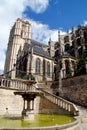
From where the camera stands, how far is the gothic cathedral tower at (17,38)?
5862 cm

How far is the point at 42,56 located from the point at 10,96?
83.8 feet

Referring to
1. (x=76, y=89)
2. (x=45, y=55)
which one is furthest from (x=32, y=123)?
(x=45, y=55)

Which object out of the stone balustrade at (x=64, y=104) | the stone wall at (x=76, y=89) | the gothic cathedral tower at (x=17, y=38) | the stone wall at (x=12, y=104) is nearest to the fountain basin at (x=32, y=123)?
the stone balustrade at (x=64, y=104)

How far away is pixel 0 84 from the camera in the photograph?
1755 centimetres

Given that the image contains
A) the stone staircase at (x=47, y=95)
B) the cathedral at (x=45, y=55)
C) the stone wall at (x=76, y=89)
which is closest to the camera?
the stone staircase at (x=47, y=95)

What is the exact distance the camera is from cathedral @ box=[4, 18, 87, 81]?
3909cm

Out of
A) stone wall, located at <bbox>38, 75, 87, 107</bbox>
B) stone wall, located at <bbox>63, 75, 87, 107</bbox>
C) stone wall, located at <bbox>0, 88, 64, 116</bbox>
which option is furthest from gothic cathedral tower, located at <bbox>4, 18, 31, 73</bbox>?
stone wall, located at <bbox>0, 88, 64, 116</bbox>

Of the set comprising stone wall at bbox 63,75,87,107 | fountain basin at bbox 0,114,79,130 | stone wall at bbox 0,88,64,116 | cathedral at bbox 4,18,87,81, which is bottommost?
fountain basin at bbox 0,114,79,130

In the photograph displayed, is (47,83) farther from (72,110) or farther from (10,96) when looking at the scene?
(72,110)

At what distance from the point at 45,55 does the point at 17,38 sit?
21.6 m

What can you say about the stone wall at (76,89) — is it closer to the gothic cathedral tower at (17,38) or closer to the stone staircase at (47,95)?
the stone staircase at (47,95)

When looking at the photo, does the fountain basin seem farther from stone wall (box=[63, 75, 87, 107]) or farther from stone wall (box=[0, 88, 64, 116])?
stone wall (box=[63, 75, 87, 107])

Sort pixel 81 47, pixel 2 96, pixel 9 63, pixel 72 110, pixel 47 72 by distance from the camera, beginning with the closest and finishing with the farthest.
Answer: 1. pixel 72 110
2. pixel 2 96
3. pixel 47 72
4. pixel 81 47
5. pixel 9 63

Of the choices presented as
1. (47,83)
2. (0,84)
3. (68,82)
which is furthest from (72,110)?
(47,83)
